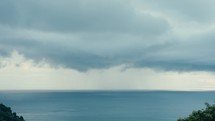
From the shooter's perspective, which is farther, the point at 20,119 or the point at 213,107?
the point at 20,119

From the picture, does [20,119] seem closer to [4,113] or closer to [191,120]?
[4,113]

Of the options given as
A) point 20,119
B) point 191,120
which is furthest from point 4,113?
point 191,120

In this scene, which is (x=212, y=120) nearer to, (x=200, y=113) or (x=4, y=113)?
(x=200, y=113)

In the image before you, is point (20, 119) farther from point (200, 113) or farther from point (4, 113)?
point (200, 113)

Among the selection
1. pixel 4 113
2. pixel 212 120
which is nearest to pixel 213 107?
pixel 212 120

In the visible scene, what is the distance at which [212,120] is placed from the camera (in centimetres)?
5231

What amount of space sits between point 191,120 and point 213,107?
5011mm

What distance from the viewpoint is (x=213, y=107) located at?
54469mm

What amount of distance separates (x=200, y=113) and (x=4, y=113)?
273ft

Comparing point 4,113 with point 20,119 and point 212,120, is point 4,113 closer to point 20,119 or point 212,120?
point 20,119

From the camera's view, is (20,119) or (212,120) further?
(20,119)

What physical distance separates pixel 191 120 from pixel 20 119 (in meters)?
86.1

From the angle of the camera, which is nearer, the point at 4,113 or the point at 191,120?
the point at 191,120

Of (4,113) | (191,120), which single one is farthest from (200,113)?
(4,113)
